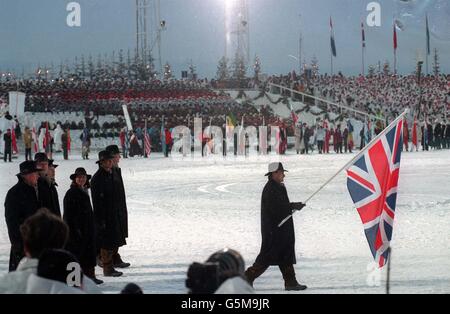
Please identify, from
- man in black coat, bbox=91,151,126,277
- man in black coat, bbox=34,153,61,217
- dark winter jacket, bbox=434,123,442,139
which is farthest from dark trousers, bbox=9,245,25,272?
dark winter jacket, bbox=434,123,442,139

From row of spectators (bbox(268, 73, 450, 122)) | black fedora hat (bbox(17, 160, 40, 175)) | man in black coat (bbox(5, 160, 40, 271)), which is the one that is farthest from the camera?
row of spectators (bbox(268, 73, 450, 122))

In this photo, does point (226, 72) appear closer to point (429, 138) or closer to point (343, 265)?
point (429, 138)

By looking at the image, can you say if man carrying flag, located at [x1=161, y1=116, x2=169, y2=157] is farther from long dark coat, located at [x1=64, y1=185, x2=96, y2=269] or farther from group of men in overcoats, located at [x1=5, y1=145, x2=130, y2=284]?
long dark coat, located at [x1=64, y1=185, x2=96, y2=269]

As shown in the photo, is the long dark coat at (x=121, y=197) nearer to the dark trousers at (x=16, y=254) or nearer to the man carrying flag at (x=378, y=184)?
the dark trousers at (x=16, y=254)

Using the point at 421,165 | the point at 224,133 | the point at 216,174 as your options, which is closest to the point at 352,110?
the point at 224,133

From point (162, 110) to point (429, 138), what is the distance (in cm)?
1134

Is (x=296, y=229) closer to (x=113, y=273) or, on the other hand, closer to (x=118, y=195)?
(x=118, y=195)

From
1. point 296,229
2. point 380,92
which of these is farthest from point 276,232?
point 380,92

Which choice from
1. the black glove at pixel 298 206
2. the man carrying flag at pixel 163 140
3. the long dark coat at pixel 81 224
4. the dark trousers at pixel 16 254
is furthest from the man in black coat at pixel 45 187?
the man carrying flag at pixel 163 140

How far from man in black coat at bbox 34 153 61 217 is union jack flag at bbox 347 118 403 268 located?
96.5 inches

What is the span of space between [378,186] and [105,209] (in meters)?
3.04

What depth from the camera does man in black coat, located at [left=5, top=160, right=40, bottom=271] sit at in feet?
23.9

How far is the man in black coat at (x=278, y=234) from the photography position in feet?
25.8

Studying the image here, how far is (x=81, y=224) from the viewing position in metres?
8.23
